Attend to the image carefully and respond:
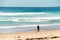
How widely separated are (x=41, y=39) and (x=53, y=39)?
580 mm

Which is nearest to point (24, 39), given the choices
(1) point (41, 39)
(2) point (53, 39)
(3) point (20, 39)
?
(3) point (20, 39)

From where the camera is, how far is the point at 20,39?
771cm

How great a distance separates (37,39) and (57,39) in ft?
3.12

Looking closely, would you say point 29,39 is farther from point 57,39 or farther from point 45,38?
point 57,39

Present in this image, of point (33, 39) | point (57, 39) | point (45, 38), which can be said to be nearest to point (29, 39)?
point (33, 39)

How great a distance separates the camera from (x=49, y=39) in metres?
7.66

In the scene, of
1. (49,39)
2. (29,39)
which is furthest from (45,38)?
(29,39)

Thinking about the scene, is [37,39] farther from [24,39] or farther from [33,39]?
[24,39]

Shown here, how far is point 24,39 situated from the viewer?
7758 millimetres

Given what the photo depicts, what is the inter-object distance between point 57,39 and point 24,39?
161 cm

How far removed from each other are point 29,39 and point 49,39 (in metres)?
0.98

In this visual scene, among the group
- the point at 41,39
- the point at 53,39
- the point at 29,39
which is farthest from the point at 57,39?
the point at 29,39

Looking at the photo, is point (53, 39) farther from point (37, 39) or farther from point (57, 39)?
point (37, 39)

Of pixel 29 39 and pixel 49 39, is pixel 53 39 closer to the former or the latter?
pixel 49 39
